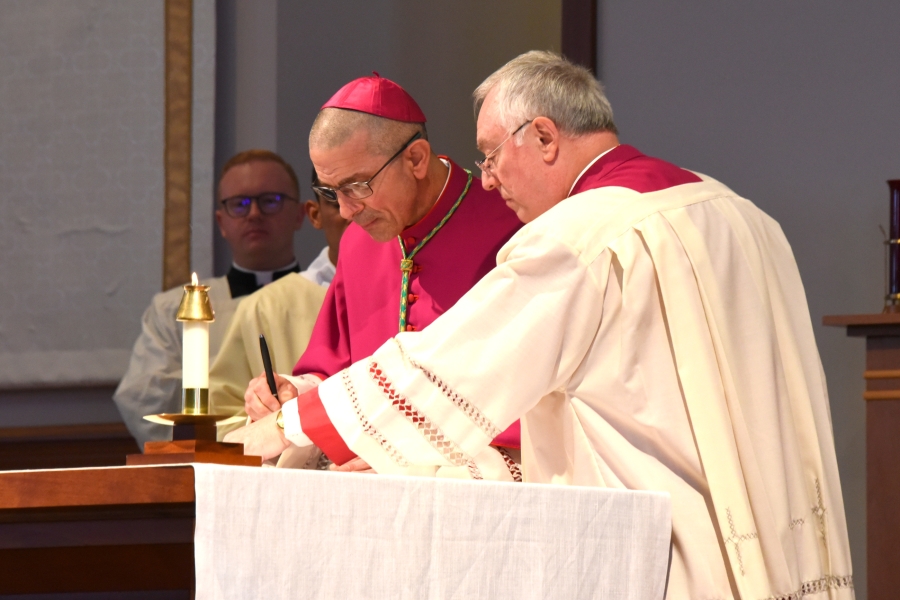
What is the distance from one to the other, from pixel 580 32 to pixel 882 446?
6.93 ft

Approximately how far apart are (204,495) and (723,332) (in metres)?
1.06

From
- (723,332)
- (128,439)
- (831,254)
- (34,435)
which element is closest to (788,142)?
(831,254)

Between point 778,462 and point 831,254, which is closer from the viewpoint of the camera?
point 778,462

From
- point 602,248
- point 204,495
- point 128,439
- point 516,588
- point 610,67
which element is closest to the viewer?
point 204,495

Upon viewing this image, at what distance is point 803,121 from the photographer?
15.5ft

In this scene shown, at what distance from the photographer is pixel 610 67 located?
5.05 m

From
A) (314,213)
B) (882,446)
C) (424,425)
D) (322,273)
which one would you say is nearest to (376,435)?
(424,425)

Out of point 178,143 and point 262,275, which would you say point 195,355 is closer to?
point 262,275

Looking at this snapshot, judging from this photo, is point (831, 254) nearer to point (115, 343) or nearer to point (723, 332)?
point (723, 332)

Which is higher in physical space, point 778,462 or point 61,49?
point 61,49

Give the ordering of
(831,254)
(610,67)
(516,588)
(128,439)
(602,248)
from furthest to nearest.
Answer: (128,439) → (610,67) → (831,254) → (602,248) → (516,588)

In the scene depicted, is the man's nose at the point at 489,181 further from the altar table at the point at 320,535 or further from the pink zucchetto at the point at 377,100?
the altar table at the point at 320,535

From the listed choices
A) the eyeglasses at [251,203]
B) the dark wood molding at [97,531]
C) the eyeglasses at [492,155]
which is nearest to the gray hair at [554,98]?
the eyeglasses at [492,155]

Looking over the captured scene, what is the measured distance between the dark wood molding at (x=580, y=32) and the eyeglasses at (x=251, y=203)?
1335 millimetres
